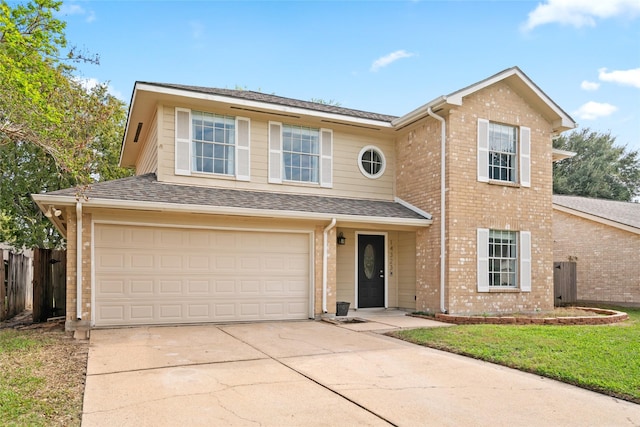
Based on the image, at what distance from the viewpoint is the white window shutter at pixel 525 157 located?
12664 mm

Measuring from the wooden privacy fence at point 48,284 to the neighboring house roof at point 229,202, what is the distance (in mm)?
3020

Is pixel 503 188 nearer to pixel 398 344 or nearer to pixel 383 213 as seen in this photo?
pixel 383 213

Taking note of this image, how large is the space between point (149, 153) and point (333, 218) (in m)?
5.74

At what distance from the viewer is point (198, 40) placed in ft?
56.5

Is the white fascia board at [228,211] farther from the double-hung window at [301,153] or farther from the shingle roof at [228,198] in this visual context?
the double-hung window at [301,153]

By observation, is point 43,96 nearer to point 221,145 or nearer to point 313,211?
point 221,145

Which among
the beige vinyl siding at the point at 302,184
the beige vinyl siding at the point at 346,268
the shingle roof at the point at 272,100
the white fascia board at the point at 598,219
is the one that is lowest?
the beige vinyl siding at the point at 346,268

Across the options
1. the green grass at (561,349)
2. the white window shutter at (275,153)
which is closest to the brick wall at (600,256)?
the green grass at (561,349)

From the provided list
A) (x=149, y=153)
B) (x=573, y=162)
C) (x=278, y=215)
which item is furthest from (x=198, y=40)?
(x=573, y=162)

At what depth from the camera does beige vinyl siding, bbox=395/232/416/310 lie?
12.9 m

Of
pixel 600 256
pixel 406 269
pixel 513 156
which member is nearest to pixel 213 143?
pixel 406 269

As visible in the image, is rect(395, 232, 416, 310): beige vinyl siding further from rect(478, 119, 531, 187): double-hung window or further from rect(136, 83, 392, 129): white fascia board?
rect(136, 83, 392, 129): white fascia board

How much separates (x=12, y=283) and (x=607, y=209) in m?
20.9

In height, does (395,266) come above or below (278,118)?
below
